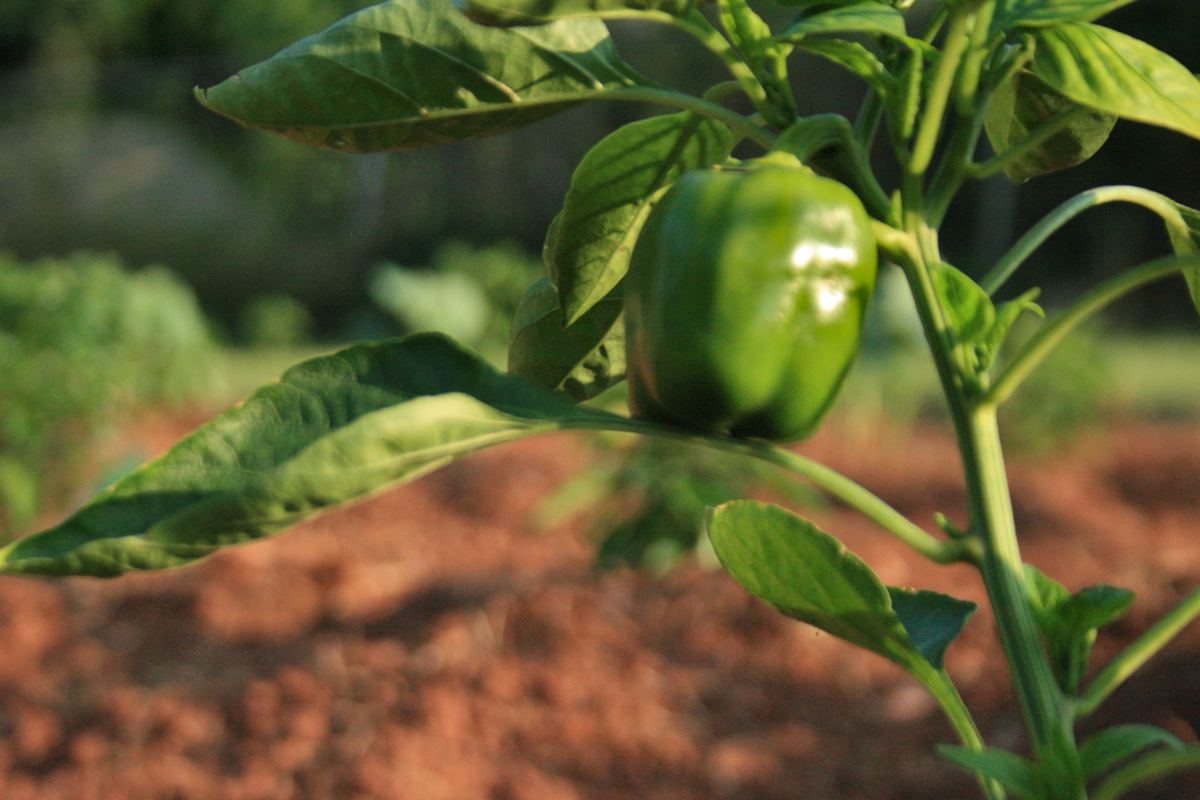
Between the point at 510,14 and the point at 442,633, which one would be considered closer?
the point at 510,14

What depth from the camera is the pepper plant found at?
20.1 inches

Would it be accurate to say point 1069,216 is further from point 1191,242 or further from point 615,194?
point 615,194

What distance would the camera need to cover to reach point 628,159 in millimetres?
678

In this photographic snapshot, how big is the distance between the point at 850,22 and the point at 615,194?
7.1 inches

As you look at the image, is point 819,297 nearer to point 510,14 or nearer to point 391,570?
point 510,14

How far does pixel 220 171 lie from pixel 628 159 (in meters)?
8.24

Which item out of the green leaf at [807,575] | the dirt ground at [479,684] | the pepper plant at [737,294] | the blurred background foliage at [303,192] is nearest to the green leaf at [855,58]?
the pepper plant at [737,294]

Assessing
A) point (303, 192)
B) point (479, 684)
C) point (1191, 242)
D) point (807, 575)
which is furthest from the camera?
point (303, 192)

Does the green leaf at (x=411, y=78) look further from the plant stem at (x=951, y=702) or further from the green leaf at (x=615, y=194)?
the plant stem at (x=951, y=702)

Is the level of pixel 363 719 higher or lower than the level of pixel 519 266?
higher

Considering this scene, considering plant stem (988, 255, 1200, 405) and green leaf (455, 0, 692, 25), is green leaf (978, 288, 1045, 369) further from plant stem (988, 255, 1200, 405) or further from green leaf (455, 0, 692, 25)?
green leaf (455, 0, 692, 25)

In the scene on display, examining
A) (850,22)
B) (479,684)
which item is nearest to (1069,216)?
(850,22)

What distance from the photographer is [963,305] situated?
601 mm

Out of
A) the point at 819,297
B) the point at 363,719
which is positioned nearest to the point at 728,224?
the point at 819,297
